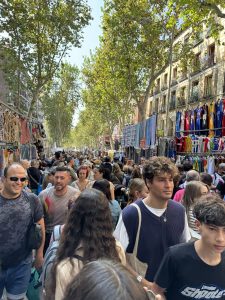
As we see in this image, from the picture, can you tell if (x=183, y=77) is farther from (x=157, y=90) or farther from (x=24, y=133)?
(x=24, y=133)

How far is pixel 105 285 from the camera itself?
113cm

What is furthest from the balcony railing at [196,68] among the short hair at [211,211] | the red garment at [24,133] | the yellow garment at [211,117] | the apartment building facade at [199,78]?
the short hair at [211,211]

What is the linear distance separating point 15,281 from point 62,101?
1958 inches

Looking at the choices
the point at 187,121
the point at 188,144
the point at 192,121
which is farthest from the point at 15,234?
the point at 187,121

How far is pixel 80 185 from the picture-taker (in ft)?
21.5

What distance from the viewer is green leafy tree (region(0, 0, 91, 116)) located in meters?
19.2

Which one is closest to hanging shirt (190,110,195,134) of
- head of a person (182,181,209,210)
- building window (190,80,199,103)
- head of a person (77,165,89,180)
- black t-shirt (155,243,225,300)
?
head of a person (77,165,89,180)

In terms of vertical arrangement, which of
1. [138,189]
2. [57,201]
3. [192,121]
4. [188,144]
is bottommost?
[57,201]

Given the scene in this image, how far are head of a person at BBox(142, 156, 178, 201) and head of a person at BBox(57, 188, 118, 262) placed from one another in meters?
0.79

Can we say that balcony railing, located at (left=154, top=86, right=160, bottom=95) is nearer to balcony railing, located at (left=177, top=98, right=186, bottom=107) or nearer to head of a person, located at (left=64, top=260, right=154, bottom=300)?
balcony railing, located at (left=177, top=98, right=186, bottom=107)

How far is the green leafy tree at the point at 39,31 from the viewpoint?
62.8ft

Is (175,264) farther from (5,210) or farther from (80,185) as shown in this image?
(80,185)

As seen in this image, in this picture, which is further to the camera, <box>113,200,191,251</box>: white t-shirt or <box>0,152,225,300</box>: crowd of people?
<box>113,200,191,251</box>: white t-shirt

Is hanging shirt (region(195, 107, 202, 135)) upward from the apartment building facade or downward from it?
downward
